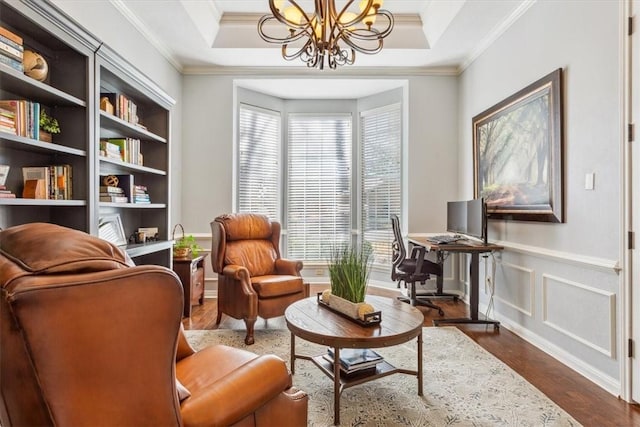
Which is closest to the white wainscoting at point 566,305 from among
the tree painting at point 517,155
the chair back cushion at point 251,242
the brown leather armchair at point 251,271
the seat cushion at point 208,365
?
the tree painting at point 517,155

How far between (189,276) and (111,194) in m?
1.23

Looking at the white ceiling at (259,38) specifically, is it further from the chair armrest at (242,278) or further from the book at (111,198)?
the chair armrest at (242,278)

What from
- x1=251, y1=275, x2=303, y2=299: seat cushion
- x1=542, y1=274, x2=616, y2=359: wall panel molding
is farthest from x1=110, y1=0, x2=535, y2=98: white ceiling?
x1=251, y1=275, x2=303, y2=299: seat cushion

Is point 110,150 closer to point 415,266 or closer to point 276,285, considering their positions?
point 276,285

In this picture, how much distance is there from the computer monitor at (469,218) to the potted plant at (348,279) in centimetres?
168

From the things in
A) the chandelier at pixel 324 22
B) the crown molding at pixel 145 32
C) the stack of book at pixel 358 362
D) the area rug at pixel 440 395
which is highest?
the crown molding at pixel 145 32

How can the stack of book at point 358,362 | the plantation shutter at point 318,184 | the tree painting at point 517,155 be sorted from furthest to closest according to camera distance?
the plantation shutter at point 318,184, the tree painting at point 517,155, the stack of book at point 358,362

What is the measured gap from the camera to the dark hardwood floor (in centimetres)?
191

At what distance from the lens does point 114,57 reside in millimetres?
2461

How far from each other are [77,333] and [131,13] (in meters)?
3.44

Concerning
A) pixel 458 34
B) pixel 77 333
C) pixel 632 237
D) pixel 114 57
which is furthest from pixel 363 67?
pixel 77 333

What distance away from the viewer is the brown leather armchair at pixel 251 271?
3.02 m

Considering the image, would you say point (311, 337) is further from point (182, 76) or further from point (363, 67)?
point (182, 76)

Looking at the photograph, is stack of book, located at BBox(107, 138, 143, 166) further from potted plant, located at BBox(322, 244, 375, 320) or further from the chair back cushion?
potted plant, located at BBox(322, 244, 375, 320)
